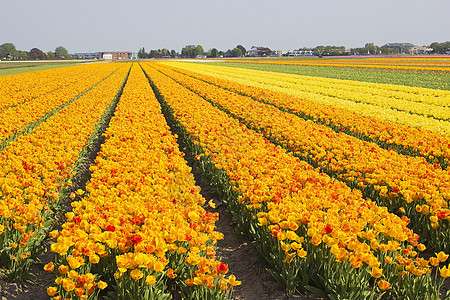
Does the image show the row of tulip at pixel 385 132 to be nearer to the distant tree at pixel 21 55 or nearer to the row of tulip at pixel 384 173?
the row of tulip at pixel 384 173

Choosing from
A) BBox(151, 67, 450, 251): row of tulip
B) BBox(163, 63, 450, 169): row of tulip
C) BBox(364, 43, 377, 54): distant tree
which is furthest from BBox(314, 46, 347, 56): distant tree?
BBox(151, 67, 450, 251): row of tulip

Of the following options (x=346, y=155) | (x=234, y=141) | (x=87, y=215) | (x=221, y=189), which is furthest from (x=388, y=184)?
(x=87, y=215)

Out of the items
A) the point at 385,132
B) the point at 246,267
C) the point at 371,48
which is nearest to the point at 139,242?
the point at 246,267

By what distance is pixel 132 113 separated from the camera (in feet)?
36.7

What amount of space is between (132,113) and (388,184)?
8.06 meters

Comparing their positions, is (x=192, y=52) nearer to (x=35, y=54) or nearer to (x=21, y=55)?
(x=35, y=54)

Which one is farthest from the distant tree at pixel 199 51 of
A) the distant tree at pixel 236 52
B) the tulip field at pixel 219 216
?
the tulip field at pixel 219 216

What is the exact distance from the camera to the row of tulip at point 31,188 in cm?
403

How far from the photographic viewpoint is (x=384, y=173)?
5.75 meters

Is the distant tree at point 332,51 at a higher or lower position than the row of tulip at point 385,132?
higher

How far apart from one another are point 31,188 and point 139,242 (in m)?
2.30

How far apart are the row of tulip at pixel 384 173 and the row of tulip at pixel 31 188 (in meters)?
4.67

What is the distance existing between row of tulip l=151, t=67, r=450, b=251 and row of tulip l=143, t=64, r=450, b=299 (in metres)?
0.50

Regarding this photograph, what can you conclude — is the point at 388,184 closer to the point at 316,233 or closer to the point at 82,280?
the point at 316,233
